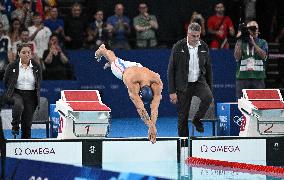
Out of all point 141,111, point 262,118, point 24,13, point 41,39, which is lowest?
point 262,118

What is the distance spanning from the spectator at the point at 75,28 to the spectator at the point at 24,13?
92 centimetres

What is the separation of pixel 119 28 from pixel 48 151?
6.99 m

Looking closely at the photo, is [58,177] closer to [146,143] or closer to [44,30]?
[146,143]

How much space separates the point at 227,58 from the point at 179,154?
7.58m

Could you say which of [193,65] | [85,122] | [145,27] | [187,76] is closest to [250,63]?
[193,65]

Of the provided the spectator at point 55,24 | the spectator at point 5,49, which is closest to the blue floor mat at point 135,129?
the spectator at point 5,49

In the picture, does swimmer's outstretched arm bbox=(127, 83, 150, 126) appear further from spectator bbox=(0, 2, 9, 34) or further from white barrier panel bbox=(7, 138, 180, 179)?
spectator bbox=(0, 2, 9, 34)

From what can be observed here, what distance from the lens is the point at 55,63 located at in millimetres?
20141

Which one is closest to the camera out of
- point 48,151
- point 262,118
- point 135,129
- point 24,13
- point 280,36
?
point 48,151

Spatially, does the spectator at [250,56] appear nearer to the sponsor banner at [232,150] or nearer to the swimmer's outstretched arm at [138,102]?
the sponsor banner at [232,150]

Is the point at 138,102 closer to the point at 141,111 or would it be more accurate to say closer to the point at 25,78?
the point at 141,111

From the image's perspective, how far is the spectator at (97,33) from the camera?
20.7 m

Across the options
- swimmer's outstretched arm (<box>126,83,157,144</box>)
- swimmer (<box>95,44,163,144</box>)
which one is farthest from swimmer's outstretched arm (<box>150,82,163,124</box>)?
swimmer's outstretched arm (<box>126,83,157,144</box>)

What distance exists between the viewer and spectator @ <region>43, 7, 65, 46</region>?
20.4m
